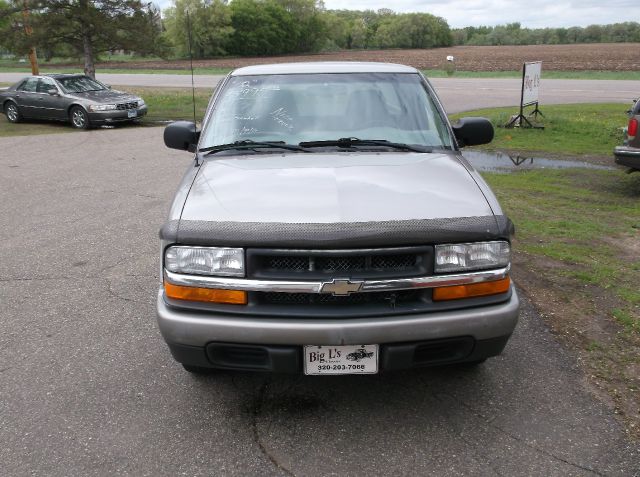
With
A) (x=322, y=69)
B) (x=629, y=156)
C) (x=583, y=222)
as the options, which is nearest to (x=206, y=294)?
Result: (x=322, y=69)

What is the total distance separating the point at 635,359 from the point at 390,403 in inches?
63.2

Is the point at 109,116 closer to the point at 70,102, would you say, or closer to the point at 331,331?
the point at 70,102

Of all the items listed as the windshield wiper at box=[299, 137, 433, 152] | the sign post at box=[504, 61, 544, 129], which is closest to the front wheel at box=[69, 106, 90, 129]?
the sign post at box=[504, 61, 544, 129]

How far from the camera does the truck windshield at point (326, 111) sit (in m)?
4.03

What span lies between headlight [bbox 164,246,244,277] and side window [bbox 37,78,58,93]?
16.5 meters

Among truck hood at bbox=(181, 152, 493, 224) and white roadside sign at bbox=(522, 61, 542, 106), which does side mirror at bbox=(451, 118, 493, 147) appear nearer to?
truck hood at bbox=(181, 152, 493, 224)

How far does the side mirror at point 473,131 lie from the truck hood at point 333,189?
87 cm

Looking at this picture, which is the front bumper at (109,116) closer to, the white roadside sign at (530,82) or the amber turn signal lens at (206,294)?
the white roadside sign at (530,82)

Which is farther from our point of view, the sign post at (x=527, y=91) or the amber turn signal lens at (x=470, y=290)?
the sign post at (x=527, y=91)

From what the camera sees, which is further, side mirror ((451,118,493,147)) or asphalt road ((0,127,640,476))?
side mirror ((451,118,493,147))

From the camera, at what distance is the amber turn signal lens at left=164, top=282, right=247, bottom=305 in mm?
2906

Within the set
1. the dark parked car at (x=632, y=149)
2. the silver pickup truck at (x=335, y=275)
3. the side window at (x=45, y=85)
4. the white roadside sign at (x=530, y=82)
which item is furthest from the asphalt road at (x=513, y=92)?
the silver pickup truck at (x=335, y=275)

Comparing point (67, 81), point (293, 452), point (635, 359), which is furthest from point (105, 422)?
point (67, 81)

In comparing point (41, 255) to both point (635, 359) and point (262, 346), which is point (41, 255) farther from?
point (635, 359)
